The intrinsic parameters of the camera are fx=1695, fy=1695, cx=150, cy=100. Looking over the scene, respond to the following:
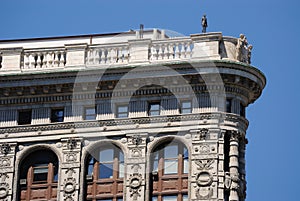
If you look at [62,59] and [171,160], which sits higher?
[62,59]

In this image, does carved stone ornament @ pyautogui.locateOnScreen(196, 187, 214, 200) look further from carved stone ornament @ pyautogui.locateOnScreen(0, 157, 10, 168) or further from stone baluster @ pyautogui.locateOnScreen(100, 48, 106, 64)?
carved stone ornament @ pyautogui.locateOnScreen(0, 157, 10, 168)

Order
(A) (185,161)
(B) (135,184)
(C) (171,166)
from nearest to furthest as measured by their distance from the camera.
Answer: (B) (135,184), (A) (185,161), (C) (171,166)

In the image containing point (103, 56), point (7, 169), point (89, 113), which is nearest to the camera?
point (7, 169)

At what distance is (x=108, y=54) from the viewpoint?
293 ft

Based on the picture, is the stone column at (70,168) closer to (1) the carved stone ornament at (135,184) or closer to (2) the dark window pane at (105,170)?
(2) the dark window pane at (105,170)

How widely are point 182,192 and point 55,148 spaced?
719 cm

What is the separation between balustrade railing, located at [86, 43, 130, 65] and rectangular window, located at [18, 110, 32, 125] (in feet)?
13.5

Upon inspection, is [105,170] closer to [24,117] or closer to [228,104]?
[24,117]

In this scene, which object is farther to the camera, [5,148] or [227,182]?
[5,148]

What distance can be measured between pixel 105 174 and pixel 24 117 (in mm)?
5482

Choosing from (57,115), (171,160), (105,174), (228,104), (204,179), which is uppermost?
(228,104)

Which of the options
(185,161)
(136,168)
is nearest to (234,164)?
(185,161)

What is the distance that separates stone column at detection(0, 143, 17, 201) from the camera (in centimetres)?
8738

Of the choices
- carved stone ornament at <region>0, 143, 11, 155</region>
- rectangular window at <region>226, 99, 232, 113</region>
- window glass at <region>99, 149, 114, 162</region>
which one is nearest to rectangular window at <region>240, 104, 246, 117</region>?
rectangular window at <region>226, 99, 232, 113</region>
